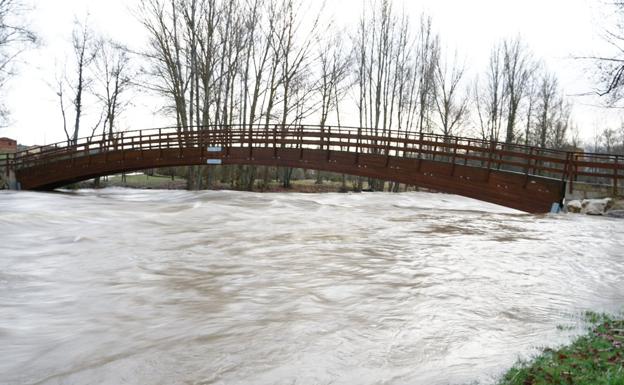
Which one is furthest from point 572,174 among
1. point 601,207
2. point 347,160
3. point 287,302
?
point 287,302

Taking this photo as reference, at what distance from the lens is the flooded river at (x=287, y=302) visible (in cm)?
435

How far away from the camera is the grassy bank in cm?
337

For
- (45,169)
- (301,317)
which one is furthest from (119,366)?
(45,169)

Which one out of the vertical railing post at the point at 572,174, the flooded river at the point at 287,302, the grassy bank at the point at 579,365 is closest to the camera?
the grassy bank at the point at 579,365

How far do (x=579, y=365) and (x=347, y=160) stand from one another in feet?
62.8

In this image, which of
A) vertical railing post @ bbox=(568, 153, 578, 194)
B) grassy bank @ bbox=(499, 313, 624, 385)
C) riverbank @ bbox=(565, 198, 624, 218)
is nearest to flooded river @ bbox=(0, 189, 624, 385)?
grassy bank @ bbox=(499, 313, 624, 385)

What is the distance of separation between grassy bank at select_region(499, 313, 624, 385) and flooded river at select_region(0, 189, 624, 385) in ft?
1.08

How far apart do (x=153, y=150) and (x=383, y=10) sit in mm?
23224

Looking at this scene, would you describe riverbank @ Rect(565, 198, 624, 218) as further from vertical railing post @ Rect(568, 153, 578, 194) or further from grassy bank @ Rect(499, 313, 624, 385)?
grassy bank @ Rect(499, 313, 624, 385)

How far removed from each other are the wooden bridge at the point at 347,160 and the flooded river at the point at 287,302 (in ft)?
16.9

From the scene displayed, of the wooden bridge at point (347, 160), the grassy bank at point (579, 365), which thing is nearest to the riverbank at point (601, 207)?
the wooden bridge at point (347, 160)

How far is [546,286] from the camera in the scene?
7211mm

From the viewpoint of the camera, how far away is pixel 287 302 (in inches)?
250

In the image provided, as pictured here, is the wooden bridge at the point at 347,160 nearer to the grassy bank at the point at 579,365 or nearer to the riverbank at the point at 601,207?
the riverbank at the point at 601,207
